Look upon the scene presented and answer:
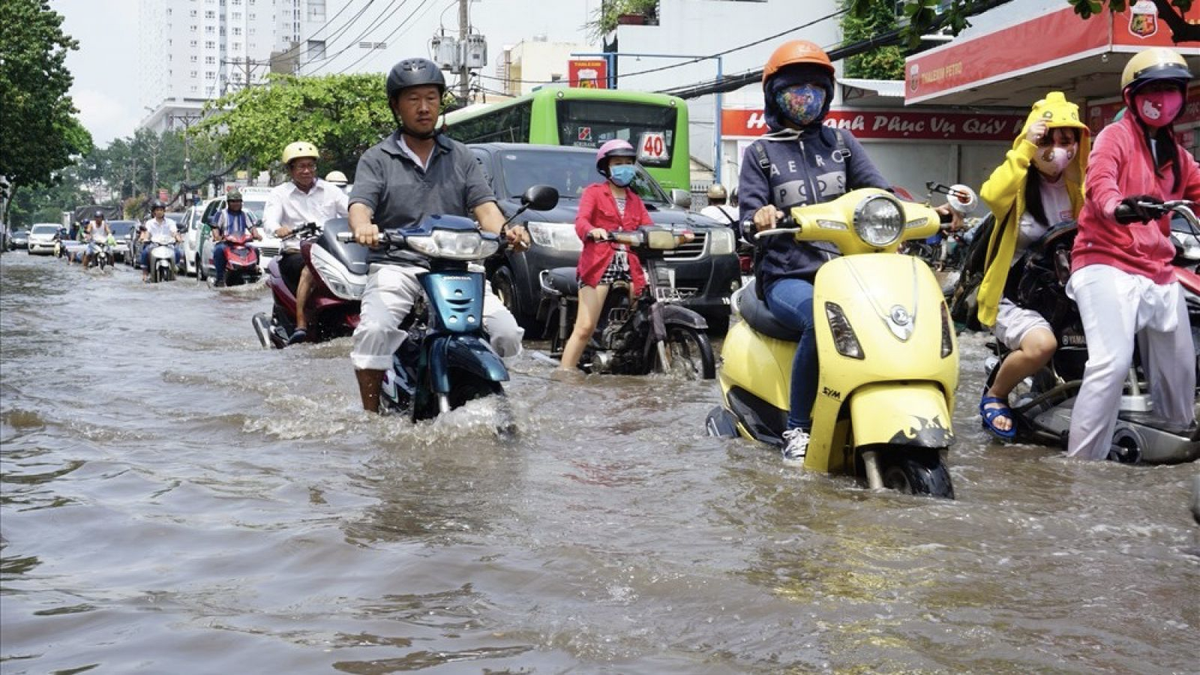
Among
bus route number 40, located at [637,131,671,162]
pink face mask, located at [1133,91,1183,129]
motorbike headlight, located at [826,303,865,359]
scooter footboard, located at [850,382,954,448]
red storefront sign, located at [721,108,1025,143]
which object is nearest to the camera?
scooter footboard, located at [850,382,954,448]

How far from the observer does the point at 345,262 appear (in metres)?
8.77

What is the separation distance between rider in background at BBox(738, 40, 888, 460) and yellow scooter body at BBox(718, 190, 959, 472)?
0.80 feet

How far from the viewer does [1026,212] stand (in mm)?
6523

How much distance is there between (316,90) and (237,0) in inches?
6377

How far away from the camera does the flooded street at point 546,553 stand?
3309 mm

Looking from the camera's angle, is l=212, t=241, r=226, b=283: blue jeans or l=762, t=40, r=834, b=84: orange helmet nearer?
l=762, t=40, r=834, b=84: orange helmet

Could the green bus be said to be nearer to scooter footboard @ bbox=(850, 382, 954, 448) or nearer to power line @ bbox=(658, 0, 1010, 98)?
power line @ bbox=(658, 0, 1010, 98)

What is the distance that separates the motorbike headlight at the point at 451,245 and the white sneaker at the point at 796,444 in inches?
60.1

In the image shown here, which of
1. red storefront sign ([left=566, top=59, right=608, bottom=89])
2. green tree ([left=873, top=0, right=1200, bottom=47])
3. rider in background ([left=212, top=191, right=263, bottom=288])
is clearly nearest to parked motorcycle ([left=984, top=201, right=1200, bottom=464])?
green tree ([left=873, top=0, right=1200, bottom=47])

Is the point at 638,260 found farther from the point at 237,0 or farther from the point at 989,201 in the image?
the point at 237,0

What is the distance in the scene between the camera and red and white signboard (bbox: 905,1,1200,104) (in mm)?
16906

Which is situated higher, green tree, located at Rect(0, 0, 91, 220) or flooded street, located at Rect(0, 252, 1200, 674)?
green tree, located at Rect(0, 0, 91, 220)

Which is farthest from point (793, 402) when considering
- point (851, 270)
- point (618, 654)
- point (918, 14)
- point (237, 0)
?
point (237, 0)

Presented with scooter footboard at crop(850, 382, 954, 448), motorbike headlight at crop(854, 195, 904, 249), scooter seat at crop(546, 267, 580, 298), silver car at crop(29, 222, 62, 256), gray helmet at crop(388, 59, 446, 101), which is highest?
gray helmet at crop(388, 59, 446, 101)
